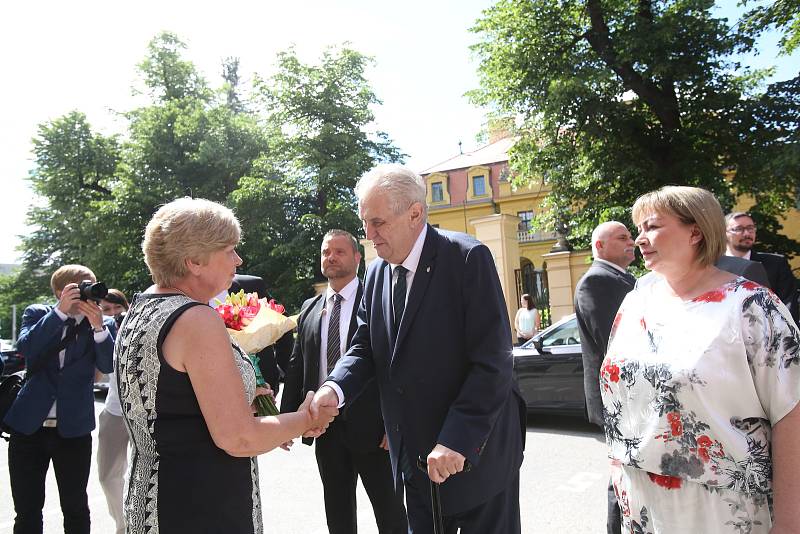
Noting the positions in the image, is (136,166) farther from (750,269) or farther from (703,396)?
(703,396)

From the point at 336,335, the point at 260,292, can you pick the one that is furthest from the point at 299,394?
the point at 260,292

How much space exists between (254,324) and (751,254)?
15.2 feet

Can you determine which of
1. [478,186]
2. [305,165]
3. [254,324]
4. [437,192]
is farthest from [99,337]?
[437,192]

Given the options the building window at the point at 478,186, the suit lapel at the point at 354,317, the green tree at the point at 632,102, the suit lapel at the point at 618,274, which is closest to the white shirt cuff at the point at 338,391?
the suit lapel at the point at 354,317

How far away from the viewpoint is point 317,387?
13.0 feet

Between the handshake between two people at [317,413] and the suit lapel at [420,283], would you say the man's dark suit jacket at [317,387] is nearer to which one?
the handshake between two people at [317,413]

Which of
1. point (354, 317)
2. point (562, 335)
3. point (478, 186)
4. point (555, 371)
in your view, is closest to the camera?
point (354, 317)

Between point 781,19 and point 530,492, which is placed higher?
point 781,19

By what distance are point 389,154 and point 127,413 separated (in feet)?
96.2

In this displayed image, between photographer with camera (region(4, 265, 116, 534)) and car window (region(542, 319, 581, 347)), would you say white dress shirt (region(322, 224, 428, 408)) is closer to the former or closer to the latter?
photographer with camera (region(4, 265, 116, 534))

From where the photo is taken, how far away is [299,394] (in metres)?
4.09

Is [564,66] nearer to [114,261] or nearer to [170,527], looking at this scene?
[170,527]

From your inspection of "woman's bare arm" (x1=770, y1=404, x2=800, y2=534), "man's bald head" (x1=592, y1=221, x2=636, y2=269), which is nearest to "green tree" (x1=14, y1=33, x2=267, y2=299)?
"man's bald head" (x1=592, y1=221, x2=636, y2=269)

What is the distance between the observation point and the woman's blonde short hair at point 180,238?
2.13 meters
